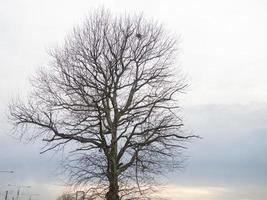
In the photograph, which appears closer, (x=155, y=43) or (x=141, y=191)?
(x=141, y=191)

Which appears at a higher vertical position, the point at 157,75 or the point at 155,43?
the point at 155,43

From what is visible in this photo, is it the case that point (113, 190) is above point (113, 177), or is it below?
below

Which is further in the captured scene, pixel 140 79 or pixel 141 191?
pixel 140 79

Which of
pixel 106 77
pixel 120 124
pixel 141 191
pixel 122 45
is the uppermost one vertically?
pixel 122 45

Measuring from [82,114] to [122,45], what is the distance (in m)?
3.66

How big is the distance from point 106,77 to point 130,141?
3.15 meters

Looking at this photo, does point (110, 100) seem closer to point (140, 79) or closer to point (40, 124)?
point (140, 79)

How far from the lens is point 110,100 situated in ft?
72.8

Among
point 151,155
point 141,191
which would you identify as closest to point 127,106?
point 151,155

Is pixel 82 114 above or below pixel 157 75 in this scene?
below

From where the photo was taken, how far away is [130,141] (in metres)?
21.6

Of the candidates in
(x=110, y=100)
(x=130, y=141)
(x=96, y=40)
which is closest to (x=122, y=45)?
(x=96, y=40)

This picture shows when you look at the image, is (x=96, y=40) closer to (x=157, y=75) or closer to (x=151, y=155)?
(x=157, y=75)

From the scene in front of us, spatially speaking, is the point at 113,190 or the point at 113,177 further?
the point at 113,177
